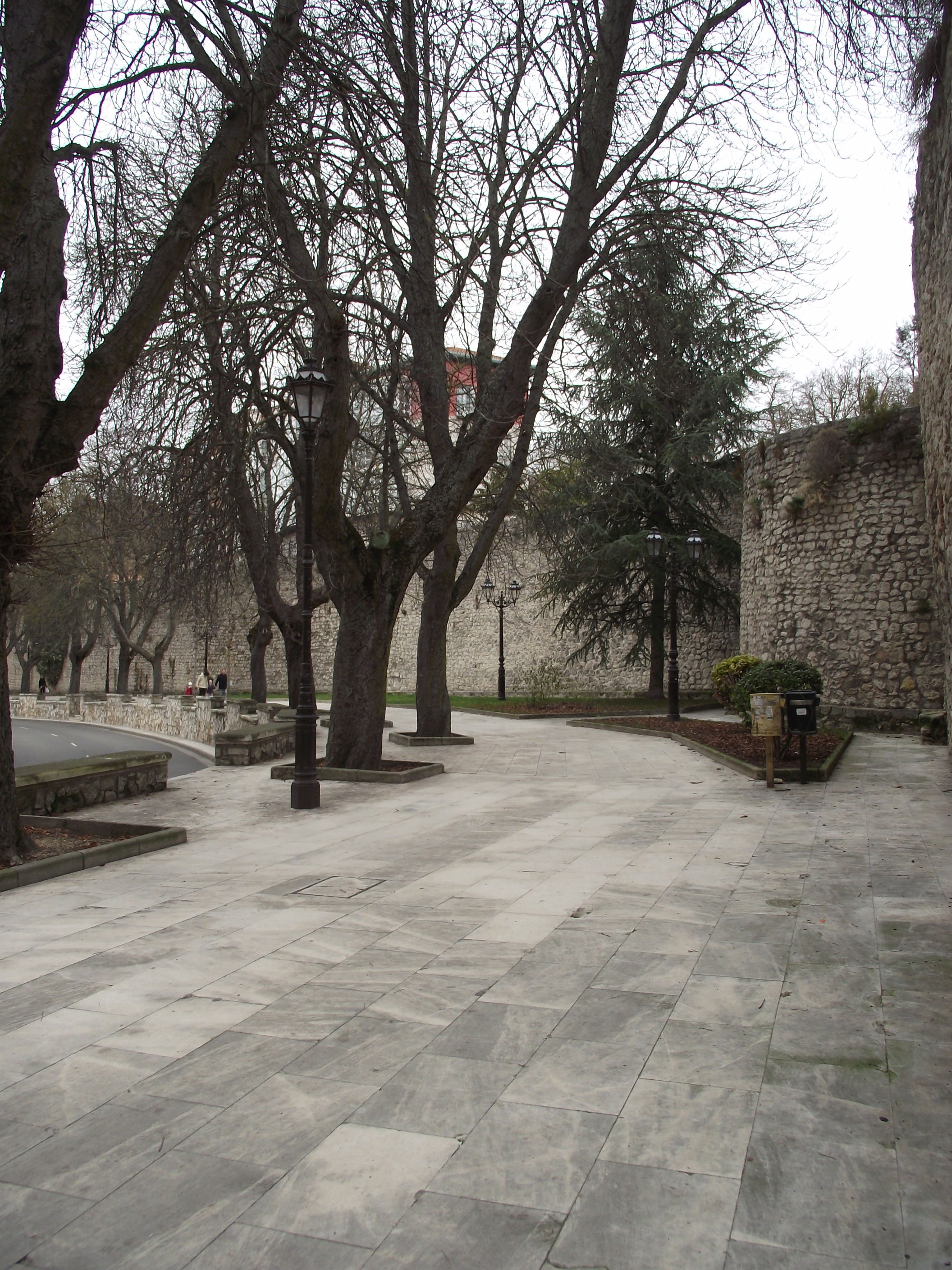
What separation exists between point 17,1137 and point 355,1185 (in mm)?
1025

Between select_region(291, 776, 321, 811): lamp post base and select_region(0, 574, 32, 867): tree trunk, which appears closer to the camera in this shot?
select_region(0, 574, 32, 867): tree trunk

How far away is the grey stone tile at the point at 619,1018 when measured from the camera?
3410 millimetres

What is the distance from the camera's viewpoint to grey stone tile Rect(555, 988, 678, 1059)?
3.41m

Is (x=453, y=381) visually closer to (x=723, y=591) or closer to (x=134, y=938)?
(x=134, y=938)

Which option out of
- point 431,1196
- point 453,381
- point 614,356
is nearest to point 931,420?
point 614,356

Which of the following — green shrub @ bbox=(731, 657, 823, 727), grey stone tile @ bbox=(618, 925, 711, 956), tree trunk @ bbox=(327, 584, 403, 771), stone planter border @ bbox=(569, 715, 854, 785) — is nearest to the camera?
grey stone tile @ bbox=(618, 925, 711, 956)

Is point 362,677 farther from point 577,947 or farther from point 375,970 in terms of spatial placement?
point 375,970

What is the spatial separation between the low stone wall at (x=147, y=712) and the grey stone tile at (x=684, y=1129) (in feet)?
38.9

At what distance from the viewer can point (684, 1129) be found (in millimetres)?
2762

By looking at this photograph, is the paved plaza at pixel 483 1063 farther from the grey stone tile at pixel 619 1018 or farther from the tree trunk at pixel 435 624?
the tree trunk at pixel 435 624

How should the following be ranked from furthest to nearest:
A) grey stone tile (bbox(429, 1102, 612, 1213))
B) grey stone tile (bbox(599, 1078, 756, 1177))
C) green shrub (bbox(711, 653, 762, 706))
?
1. green shrub (bbox(711, 653, 762, 706))
2. grey stone tile (bbox(599, 1078, 756, 1177))
3. grey stone tile (bbox(429, 1102, 612, 1213))

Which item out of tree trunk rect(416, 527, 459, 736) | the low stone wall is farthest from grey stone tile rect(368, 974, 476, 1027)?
the low stone wall

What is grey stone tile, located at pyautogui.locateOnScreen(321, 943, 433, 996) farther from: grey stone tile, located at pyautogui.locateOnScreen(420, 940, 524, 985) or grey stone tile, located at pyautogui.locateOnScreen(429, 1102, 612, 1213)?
grey stone tile, located at pyautogui.locateOnScreen(429, 1102, 612, 1213)

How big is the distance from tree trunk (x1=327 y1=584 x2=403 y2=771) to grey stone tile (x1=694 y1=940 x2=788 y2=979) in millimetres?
6783
